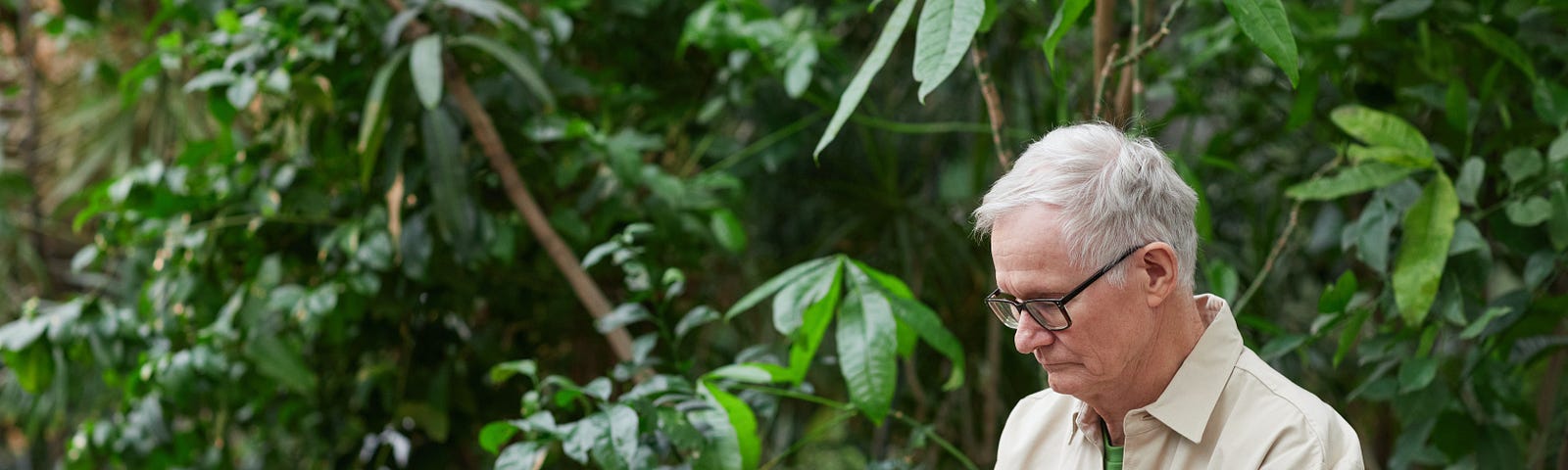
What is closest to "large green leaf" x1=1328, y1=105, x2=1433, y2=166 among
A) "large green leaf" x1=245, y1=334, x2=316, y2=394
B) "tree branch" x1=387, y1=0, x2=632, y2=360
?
"tree branch" x1=387, y1=0, x2=632, y2=360

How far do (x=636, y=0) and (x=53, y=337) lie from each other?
3.82 ft

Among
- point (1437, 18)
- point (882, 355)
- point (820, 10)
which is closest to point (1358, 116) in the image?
point (1437, 18)

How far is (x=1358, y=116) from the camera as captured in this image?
1.70 meters

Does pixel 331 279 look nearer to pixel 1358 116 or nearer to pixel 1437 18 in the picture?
pixel 1358 116

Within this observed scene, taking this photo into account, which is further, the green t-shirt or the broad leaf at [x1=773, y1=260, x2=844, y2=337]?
the broad leaf at [x1=773, y1=260, x2=844, y2=337]

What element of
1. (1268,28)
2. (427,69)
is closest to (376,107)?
(427,69)

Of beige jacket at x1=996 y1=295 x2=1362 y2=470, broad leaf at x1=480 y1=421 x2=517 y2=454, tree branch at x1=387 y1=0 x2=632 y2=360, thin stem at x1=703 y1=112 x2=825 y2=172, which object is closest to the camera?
beige jacket at x1=996 y1=295 x2=1362 y2=470

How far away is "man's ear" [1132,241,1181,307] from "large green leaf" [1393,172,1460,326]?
66 cm

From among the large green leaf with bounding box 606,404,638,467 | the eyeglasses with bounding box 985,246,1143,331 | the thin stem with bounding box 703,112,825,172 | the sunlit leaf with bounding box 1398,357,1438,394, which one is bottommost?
the thin stem with bounding box 703,112,825,172

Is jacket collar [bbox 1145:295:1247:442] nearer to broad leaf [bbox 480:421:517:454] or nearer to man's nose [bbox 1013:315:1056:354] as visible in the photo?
man's nose [bbox 1013:315:1056:354]

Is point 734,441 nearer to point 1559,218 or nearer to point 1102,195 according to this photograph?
point 1102,195

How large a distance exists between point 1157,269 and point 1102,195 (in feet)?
0.27

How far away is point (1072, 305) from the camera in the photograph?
1107mm

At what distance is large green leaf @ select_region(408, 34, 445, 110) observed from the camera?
186 centimetres
